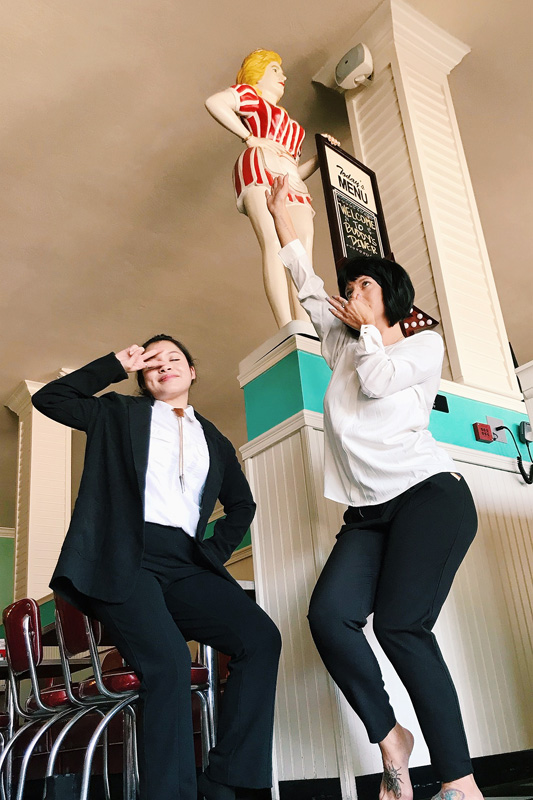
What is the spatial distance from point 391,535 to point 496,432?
1.53 meters

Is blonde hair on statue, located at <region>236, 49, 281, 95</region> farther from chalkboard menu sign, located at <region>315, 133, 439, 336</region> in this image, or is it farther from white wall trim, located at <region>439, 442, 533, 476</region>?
white wall trim, located at <region>439, 442, 533, 476</region>

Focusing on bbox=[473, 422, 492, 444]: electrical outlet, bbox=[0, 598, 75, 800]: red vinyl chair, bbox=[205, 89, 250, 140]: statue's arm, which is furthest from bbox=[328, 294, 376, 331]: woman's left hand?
bbox=[205, 89, 250, 140]: statue's arm

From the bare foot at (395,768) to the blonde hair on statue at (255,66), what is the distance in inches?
131

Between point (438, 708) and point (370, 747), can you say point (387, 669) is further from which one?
point (438, 708)

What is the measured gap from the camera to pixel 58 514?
23.4ft

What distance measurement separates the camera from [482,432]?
308 centimetres

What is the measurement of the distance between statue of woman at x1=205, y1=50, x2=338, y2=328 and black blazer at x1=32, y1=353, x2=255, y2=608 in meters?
1.41

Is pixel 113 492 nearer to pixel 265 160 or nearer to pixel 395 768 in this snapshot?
pixel 395 768

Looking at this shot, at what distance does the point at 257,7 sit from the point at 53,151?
167 centimetres

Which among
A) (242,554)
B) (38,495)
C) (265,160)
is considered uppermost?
(265,160)

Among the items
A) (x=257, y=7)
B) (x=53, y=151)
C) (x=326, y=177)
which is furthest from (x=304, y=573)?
(x=53, y=151)

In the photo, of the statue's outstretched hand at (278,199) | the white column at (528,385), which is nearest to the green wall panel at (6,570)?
the statue's outstretched hand at (278,199)

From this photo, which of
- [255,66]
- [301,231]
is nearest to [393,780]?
[301,231]

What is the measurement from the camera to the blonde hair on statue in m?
3.92
